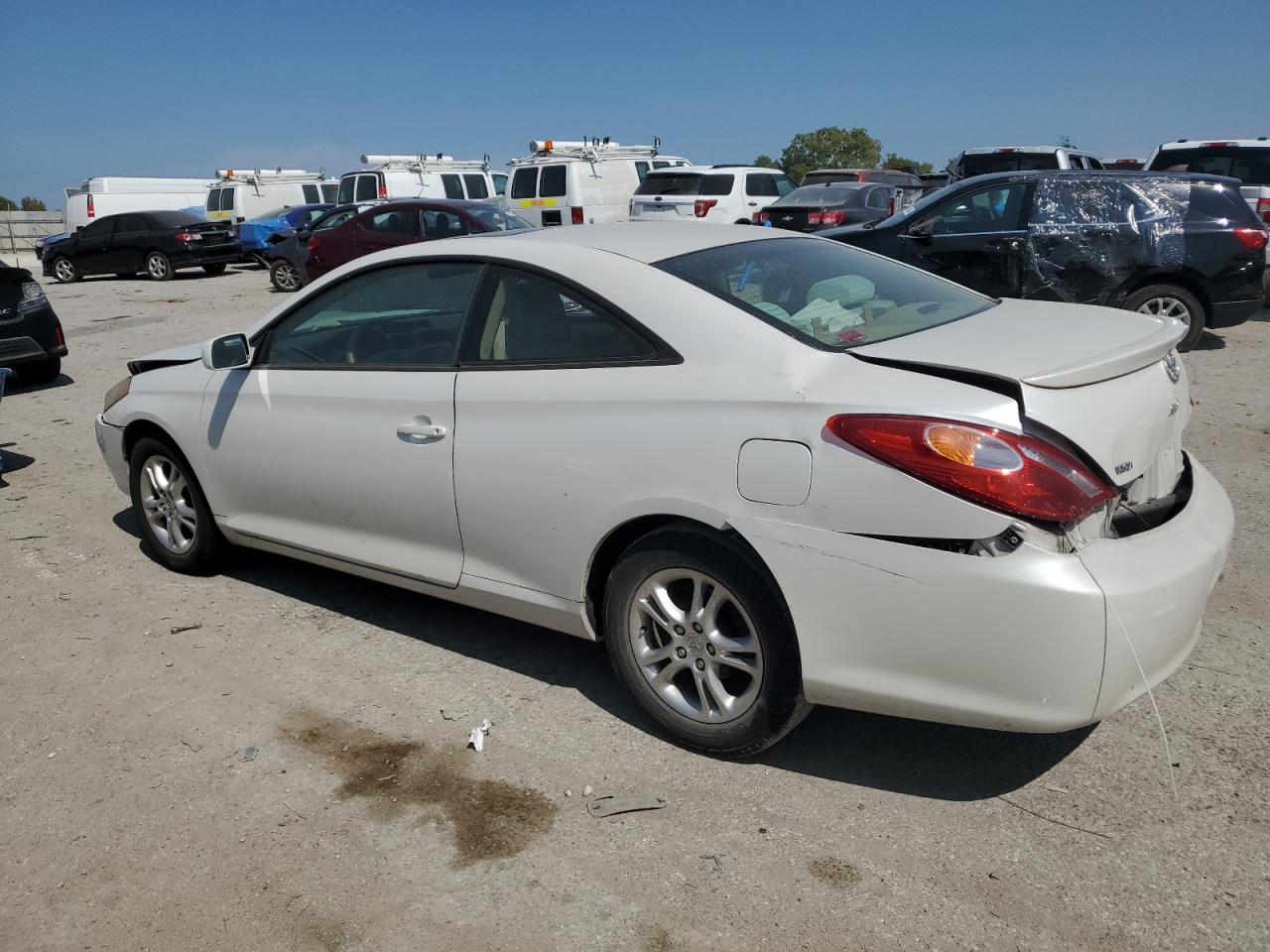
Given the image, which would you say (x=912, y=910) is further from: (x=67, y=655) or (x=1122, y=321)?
(x=67, y=655)

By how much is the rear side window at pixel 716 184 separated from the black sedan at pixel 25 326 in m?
12.3

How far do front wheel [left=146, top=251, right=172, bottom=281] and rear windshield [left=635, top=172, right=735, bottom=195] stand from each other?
10.2 metres

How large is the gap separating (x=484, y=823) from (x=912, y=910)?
1.23 meters

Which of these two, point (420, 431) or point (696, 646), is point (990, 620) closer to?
point (696, 646)

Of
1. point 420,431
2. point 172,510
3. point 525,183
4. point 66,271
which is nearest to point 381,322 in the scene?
point 420,431

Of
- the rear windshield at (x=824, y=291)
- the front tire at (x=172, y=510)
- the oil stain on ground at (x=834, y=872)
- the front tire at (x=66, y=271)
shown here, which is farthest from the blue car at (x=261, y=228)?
the oil stain on ground at (x=834, y=872)

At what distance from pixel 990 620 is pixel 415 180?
26.6m

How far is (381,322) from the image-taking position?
4.29 meters

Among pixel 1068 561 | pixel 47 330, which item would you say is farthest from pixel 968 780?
pixel 47 330

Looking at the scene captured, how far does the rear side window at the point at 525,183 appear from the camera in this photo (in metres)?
21.2

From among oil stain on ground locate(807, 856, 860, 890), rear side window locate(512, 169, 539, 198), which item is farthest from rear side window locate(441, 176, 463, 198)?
oil stain on ground locate(807, 856, 860, 890)

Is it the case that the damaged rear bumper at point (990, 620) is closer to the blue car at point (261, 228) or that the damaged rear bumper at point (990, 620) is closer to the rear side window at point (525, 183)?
the rear side window at point (525, 183)

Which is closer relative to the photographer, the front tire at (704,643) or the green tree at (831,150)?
the front tire at (704,643)

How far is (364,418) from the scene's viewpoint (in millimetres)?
4082
